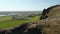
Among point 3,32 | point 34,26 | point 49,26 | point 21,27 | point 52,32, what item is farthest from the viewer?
point 3,32

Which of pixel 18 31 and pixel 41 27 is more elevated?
pixel 41 27

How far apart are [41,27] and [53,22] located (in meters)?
1.61

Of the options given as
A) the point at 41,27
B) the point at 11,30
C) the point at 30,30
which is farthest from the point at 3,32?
the point at 41,27

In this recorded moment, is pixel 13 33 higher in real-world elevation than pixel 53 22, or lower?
lower

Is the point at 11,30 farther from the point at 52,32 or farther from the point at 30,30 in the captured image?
the point at 52,32

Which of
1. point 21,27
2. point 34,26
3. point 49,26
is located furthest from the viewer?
point 21,27

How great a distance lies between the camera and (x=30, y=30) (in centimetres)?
2127

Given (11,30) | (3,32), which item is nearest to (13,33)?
(11,30)

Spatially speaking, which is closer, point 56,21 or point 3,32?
point 56,21

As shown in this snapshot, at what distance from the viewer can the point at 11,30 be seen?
2686 cm

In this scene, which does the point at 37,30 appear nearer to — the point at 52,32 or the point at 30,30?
the point at 30,30

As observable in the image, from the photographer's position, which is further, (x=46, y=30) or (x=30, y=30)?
(x=30, y=30)

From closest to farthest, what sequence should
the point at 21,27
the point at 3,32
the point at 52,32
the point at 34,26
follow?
1. the point at 52,32
2. the point at 34,26
3. the point at 21,27
4. the point at 3,32

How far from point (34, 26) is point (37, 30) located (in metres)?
1.00
